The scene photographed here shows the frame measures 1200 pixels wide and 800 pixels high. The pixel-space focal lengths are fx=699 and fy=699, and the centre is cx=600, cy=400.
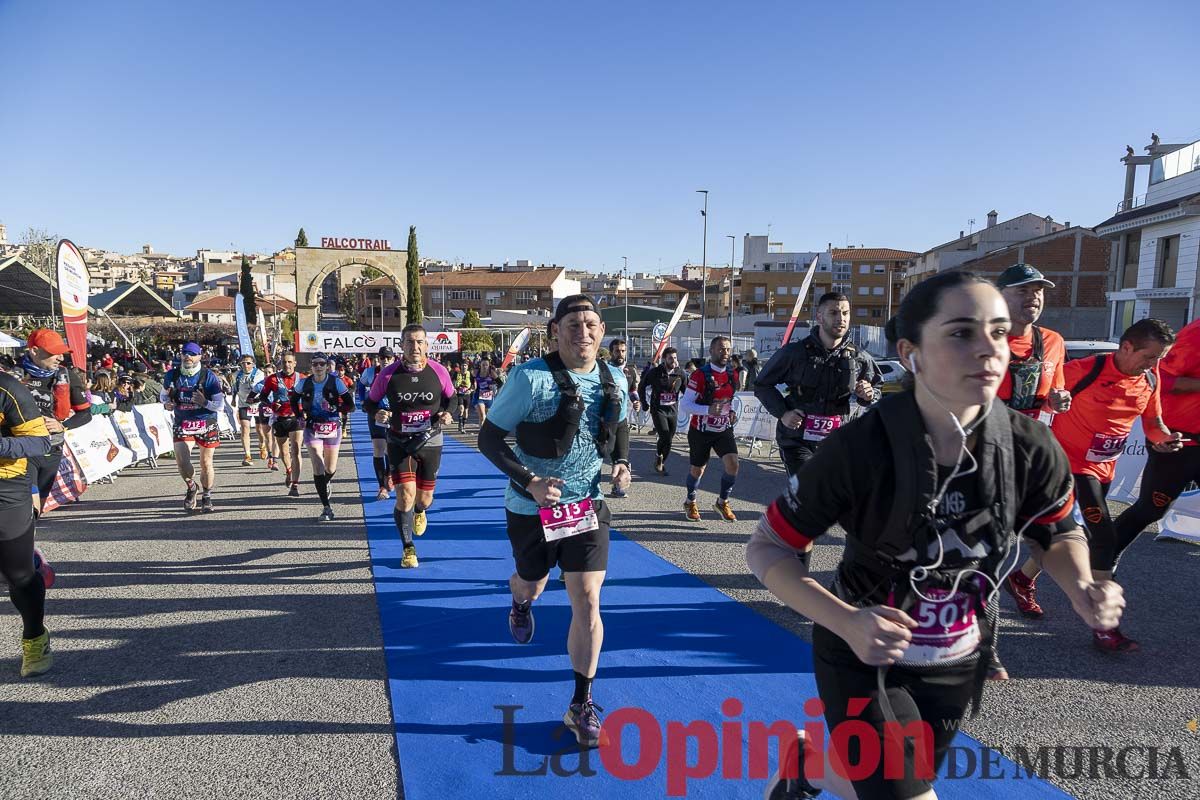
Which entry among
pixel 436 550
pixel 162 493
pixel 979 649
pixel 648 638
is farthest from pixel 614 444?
pixel 162 493

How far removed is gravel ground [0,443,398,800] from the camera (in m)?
3.22

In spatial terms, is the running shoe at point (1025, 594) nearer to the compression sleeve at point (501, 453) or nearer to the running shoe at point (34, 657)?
the compression sleeve at point (501, 453)

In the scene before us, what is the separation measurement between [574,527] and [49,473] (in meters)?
6.29

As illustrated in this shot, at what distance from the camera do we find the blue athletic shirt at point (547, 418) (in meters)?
3.53

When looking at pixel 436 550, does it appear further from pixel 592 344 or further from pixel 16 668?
pixel 592 344

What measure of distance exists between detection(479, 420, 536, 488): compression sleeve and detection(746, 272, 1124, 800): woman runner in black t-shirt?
1672 mm

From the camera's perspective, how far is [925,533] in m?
1.73

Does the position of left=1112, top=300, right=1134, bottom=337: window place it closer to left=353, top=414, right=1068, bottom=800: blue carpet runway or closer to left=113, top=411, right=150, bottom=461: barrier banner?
left=353, top=414, right=1068, bottom=800: blue carpet runway

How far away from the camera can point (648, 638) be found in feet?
15.3

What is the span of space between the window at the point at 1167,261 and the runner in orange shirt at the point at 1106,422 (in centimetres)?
2771

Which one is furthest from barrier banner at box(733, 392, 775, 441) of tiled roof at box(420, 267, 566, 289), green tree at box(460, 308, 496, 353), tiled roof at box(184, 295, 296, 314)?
tiled roof at box(184, 295, 296, 314)

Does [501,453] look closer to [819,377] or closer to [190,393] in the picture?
[819,377]

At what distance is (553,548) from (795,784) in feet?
5.56

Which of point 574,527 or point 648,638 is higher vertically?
point 574,527
